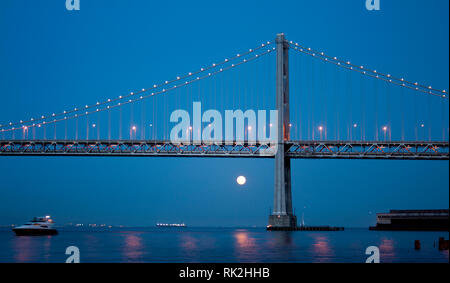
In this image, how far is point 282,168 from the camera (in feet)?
233

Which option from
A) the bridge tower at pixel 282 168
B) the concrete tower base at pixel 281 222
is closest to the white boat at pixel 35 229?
the concrete tower base at pixel 281 222

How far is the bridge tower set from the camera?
70.6 m

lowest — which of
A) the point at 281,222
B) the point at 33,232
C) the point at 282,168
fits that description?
the point at 33,232

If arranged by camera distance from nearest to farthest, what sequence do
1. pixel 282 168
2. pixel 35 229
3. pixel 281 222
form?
pixel 35 229 → pixel 281 222 → pixel 282 168

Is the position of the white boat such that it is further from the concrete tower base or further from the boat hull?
the concrete tower base

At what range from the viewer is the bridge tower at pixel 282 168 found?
7056cm

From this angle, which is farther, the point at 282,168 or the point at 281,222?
the point at 282,168

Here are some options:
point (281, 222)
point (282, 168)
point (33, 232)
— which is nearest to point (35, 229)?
point (33, 232)

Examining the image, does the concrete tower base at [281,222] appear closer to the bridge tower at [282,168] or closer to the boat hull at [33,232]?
the bridge tower at [282,168]

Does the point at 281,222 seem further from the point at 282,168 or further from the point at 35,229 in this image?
the point at 35,229

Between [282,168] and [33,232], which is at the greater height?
[282,168]
